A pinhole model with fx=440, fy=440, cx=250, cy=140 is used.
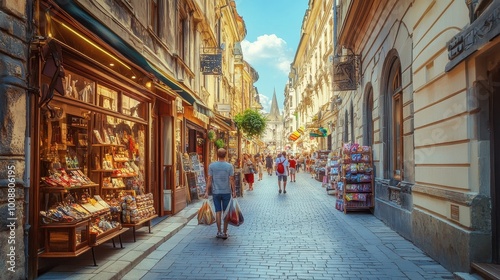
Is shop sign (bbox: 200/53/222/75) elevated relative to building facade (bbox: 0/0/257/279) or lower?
elevated

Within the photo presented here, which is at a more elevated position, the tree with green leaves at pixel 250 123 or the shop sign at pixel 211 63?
the shop sign at pixel 211 63

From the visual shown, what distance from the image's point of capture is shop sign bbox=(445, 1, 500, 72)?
4.75 metres

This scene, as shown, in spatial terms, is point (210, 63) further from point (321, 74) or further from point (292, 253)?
point (321, 74)

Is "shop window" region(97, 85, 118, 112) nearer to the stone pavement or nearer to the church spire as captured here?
the stone pavement

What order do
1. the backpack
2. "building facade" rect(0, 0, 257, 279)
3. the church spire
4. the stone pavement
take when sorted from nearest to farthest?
"building facade" rect(0, 0, 257, 279), the stone pavement, the backpack, the church spire

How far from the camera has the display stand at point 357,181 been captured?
1231 centimetres

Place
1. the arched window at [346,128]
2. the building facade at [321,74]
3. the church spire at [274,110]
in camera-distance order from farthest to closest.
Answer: the church spire at [274,110] → the building facade at [321,74] → the arched window at [346,128]

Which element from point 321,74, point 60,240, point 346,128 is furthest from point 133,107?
point 321,74

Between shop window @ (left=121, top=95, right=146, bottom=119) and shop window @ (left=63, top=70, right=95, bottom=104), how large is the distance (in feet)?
4.82

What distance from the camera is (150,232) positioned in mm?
8852

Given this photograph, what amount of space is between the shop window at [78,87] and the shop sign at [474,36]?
5428 millimetres

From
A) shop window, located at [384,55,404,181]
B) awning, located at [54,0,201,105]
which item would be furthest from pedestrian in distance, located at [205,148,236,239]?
shop window, located at [384,55,404,181]

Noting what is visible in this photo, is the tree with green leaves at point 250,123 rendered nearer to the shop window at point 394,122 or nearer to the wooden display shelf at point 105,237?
the shop window at point 394,122

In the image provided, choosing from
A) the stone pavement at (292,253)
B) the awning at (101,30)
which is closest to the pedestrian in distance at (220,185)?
the stone pavement at (292,253)
